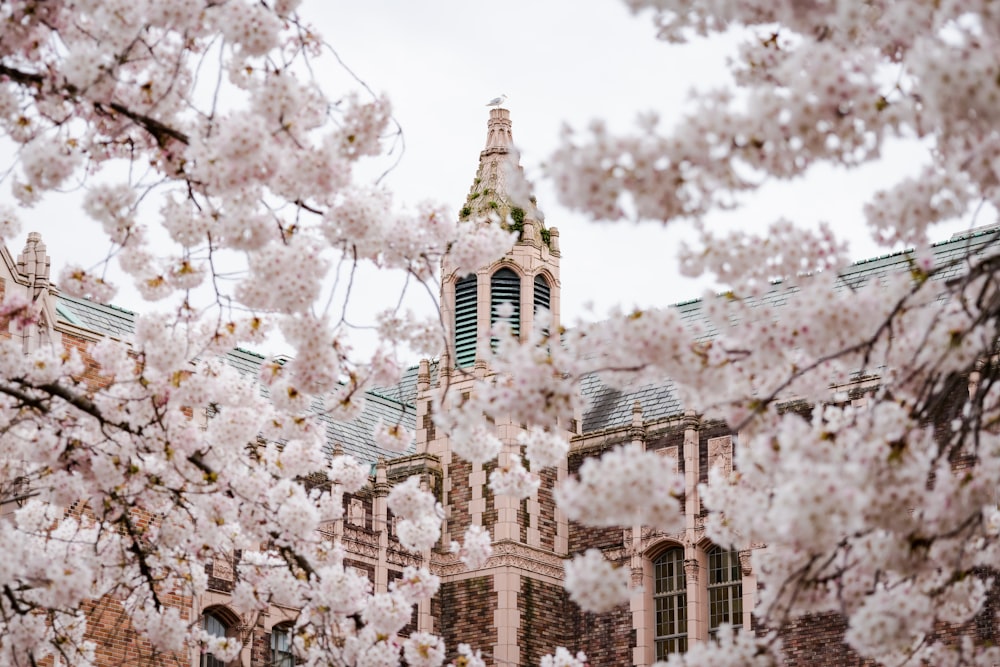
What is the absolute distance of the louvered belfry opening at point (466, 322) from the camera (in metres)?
29.7

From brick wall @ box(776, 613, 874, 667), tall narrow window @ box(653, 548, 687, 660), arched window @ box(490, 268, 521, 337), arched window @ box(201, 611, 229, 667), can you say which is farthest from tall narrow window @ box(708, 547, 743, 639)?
arched window @ box(201, 611, 229, 667)

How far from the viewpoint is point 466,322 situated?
29.8 meters

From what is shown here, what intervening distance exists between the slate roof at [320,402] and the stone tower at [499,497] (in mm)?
1418

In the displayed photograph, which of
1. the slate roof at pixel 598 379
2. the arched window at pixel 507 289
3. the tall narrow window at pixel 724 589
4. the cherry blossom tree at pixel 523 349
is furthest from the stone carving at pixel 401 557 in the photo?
the cherry blossom tree at pixel 523 349

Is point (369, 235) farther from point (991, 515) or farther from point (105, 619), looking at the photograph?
point (105, 619)

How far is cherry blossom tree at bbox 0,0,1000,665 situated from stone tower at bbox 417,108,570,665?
13.0m

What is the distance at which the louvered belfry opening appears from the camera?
29719mm

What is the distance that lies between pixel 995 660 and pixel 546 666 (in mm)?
4400

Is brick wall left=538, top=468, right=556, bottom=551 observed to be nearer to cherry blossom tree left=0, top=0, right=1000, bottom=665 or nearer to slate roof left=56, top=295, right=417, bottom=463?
slate roof left=56, top=295, right=417, bottom=463

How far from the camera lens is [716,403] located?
9805 millimetres

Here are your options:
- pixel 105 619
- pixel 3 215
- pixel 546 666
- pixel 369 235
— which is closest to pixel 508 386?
pixel 369 235

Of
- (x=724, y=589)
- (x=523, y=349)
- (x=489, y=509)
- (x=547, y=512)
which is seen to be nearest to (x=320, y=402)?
(x=489, y=509)

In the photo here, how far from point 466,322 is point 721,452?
5.44m

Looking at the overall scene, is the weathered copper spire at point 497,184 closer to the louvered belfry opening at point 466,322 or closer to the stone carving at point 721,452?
the louvered belfry opening at point 466,322
